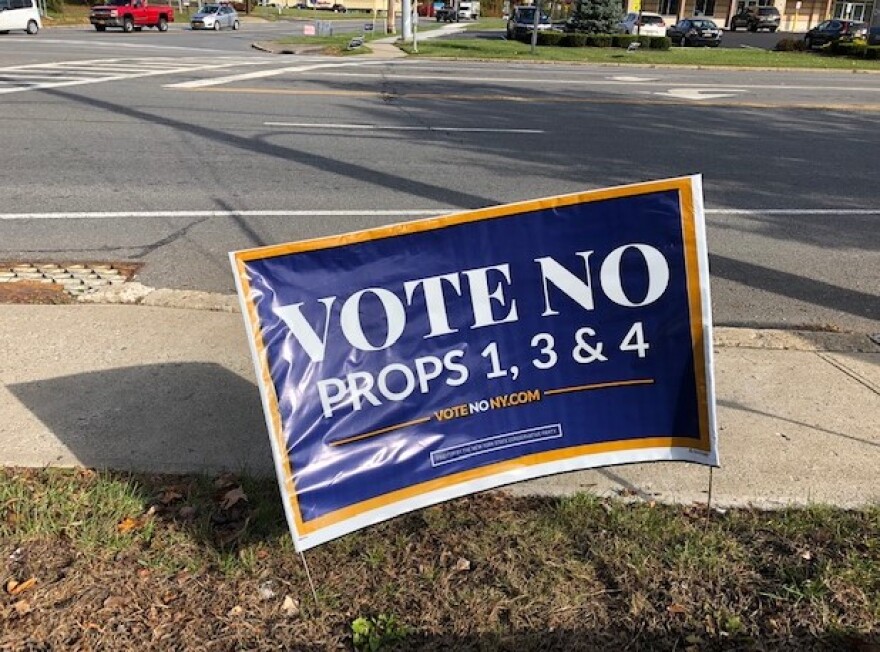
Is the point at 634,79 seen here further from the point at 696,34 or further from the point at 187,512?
the point at 696,34

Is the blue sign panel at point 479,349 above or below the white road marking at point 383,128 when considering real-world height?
above

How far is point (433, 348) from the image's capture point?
2609mm

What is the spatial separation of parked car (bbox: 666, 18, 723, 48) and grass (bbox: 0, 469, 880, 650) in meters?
40.6

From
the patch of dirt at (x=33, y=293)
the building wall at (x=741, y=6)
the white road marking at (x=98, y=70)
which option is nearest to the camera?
the patch of dirt at (x=33, y=293)

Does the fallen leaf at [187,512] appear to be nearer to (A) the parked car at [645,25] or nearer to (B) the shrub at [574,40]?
(B) the shrub at [574,40]

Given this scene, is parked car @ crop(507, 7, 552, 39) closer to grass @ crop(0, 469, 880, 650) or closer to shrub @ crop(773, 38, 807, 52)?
shrub @ crop(773, 38, 807, 52)

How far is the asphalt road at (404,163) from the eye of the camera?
228 inches

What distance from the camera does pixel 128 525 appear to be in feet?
9.21

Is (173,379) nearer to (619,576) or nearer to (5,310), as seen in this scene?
(5,310)

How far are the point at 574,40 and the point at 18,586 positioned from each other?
30.3m

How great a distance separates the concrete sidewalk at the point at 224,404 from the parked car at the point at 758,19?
56.1 m

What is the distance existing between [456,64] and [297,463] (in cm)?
2129

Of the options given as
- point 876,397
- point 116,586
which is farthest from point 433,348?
point 876,397

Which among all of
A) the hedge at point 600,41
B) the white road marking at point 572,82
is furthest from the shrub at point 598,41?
the white road marking at point 572,82
